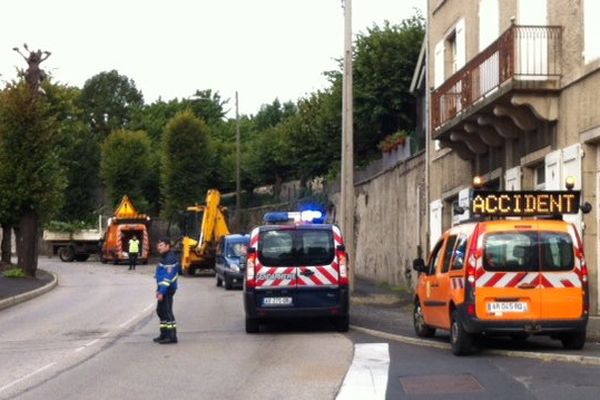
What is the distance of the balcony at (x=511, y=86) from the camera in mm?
20156

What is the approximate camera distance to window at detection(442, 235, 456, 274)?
51.2 feet

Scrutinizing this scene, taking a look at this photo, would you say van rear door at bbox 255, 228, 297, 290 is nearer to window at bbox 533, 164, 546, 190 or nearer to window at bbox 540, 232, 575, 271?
window at bbox 533, 164, 546, 190

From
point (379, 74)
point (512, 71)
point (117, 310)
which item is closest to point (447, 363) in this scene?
point (512, 71)

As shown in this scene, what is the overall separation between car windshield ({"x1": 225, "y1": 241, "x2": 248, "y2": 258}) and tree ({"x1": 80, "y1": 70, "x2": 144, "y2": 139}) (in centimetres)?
6543

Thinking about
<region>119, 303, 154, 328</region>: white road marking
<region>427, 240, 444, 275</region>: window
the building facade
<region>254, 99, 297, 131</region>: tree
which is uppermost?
<region>254, 99, 297, 131</region>: tree

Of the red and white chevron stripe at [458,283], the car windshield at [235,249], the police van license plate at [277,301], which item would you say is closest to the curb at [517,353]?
the red and white chevron stripe at [458,283]

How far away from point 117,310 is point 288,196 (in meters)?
30.1

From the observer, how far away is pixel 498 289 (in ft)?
46.5

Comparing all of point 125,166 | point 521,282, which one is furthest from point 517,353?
point 125,166

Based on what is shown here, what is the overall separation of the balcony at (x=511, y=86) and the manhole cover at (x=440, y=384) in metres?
8.65

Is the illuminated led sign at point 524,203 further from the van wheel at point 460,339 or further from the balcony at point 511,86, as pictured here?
the balcony at point 511,86

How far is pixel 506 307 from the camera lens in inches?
557

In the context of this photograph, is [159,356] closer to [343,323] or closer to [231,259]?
[343,323]

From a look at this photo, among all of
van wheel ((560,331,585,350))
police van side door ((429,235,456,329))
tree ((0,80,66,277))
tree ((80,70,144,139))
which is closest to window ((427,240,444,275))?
police van side door ((429,235,456,329))
